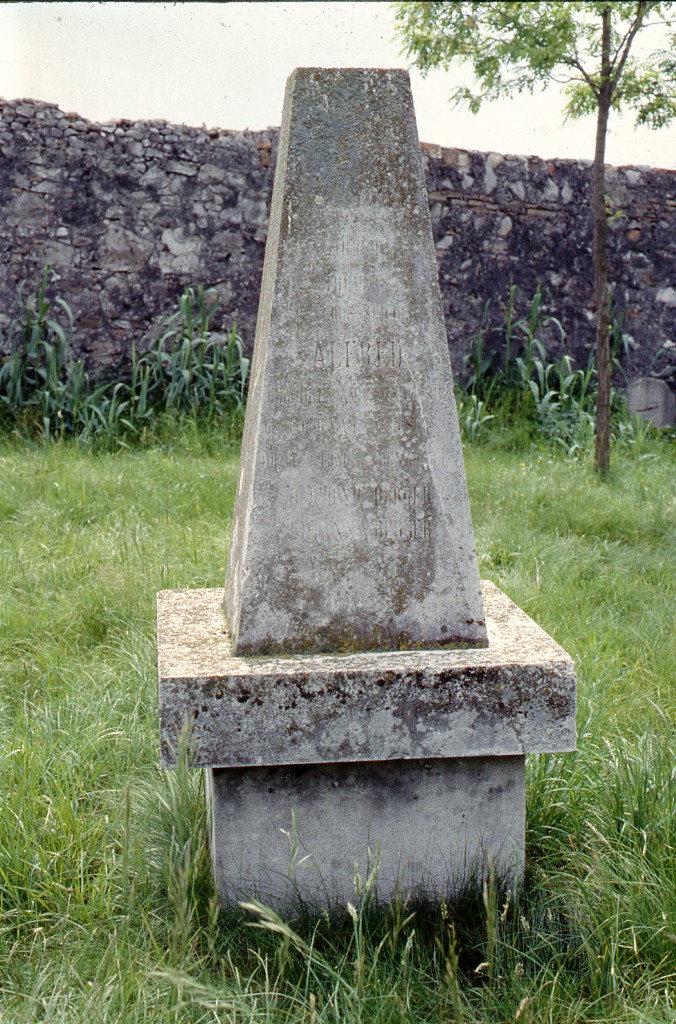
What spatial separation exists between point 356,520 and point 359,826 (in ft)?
1.98

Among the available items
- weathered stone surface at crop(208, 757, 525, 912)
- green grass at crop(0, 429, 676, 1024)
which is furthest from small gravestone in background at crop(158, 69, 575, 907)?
green grass at crop(0, 429, 676, 1024)

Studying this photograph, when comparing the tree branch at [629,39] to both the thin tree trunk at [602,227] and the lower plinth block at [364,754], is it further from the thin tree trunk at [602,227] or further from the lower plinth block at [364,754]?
the lower plinth block at [364,754]

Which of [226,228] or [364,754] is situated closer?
[364,754]

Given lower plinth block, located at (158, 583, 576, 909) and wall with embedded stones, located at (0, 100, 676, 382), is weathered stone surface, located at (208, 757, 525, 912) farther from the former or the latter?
wall with embedded stones, located at (0, 100, 676, 382)

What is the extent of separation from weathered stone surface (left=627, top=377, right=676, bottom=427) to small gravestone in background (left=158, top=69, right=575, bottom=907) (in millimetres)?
6950

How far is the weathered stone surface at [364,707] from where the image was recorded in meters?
1.75

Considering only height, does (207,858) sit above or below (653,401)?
below

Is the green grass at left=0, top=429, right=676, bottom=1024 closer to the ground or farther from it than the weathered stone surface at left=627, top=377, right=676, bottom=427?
closer to the ground

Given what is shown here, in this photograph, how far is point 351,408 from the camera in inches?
74.8

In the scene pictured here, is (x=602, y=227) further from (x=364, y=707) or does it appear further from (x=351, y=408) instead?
(x=364, y=707)

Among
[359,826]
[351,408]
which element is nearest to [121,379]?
[351,408]

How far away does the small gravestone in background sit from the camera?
1869 millimetres

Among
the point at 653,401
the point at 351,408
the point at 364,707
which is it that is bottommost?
the point at 653,401

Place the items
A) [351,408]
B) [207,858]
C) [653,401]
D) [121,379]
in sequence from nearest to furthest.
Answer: [351,408] < [207,858] < [121,379] < [653,401]
